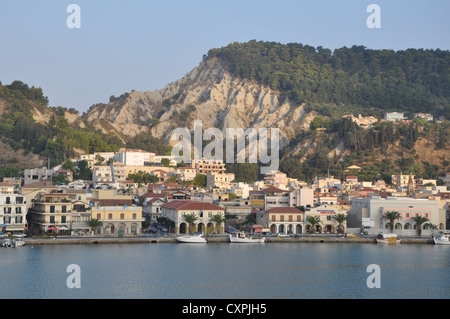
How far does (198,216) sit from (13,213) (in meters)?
17.2

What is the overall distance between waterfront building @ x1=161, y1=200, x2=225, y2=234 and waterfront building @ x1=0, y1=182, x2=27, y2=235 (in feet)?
46.7

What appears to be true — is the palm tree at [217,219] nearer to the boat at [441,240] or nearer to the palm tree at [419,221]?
the palm tree at [419,221]

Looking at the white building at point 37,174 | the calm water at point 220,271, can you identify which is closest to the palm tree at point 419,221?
the calm water at point 220,271

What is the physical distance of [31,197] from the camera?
66500 millimetres

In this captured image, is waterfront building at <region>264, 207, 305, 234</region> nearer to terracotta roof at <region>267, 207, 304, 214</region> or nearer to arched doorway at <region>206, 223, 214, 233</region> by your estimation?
terracotta roof at <region>267, 207, 304, 214</region>

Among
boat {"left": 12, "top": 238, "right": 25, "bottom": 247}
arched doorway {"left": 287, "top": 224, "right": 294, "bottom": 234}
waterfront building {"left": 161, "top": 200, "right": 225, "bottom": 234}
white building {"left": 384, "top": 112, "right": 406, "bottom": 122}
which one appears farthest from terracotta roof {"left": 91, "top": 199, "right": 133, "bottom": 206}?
white building {"left": 384, "top": 112, "right": 406, "bottom": 122}

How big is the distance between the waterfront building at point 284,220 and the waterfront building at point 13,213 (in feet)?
78.6

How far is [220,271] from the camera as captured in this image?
1743 inches

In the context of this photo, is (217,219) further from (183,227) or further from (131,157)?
(131,157)

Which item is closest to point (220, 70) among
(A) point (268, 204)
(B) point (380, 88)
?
(B) point (380, 88)

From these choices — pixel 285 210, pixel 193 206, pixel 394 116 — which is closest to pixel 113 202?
pixel 193 206
